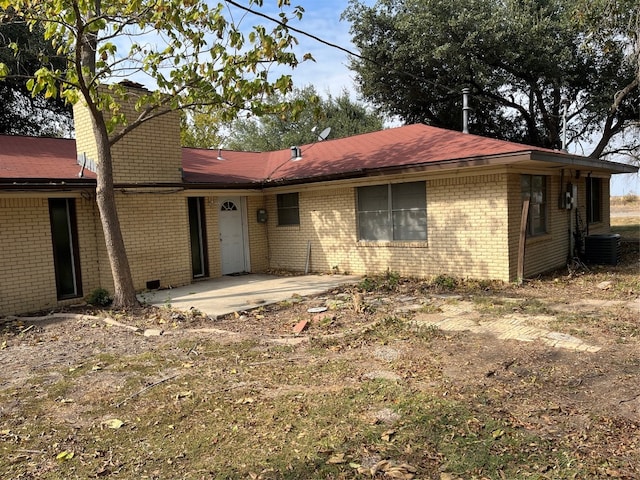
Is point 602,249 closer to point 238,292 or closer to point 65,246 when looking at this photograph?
point 238,292

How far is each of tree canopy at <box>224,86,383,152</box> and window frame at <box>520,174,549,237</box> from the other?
64.5ft

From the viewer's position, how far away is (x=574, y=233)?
501 inches

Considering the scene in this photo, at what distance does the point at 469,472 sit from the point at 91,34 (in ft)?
30.1

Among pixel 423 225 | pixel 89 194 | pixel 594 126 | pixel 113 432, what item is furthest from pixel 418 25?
pixel 113 432

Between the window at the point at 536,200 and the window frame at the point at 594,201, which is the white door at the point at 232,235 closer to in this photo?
the window at the point at 536,200

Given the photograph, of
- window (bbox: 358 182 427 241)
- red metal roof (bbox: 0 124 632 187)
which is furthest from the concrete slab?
red metal roof (bbox: 0 124 632 187)

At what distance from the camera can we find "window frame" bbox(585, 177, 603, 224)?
47.6 ft

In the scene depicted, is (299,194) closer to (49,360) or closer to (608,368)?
(49,360)

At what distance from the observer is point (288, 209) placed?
13.6 m

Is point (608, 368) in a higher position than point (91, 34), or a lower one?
lower

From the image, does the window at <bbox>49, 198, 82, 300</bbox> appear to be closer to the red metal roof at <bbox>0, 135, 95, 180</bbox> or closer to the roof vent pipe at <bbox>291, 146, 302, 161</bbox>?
the red metal roof at <bbox>0, 135, 95, 180</bbox>

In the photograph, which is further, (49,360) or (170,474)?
(49,360)

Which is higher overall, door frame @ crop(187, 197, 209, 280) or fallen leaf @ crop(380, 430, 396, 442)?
door frame @ crop(187, 197, 209, 280)

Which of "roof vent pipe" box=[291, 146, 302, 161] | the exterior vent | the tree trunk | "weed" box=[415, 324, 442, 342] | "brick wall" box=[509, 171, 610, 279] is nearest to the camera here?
"weed" box=[415, 324, 442, 342]
